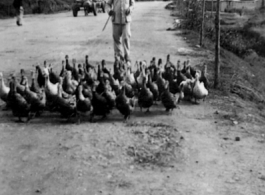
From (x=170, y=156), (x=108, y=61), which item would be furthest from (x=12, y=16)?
(x=170, y=156)

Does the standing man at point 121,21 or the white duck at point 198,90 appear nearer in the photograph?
the white duck at point 198,90

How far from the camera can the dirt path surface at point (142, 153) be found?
18.9ft

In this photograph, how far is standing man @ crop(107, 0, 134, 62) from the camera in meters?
11.9

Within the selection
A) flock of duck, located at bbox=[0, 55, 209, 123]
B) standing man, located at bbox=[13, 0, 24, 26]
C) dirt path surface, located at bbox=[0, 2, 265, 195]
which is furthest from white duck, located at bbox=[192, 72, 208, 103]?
standing man, located at bbox=[13, 0, 24, 26]

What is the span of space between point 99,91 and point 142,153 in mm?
2022

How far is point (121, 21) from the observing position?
11953 millimetres

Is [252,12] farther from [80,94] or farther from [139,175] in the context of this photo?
[139,175]

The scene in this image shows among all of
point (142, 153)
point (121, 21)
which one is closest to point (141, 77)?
point (142, 153)

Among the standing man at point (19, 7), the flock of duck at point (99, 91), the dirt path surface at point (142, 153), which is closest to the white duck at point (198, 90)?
the flock of duck at point (99, 91)

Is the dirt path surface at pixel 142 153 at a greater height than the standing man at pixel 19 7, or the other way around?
the standing man at pixel 19 7

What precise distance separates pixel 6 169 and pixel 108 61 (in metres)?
7.50

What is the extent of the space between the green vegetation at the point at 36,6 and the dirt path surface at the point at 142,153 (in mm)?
20687

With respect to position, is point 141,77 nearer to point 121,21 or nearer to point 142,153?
point 142,153

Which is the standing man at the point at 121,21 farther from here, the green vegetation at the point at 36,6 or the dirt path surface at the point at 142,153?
the green vegetation at the point at 36,6
